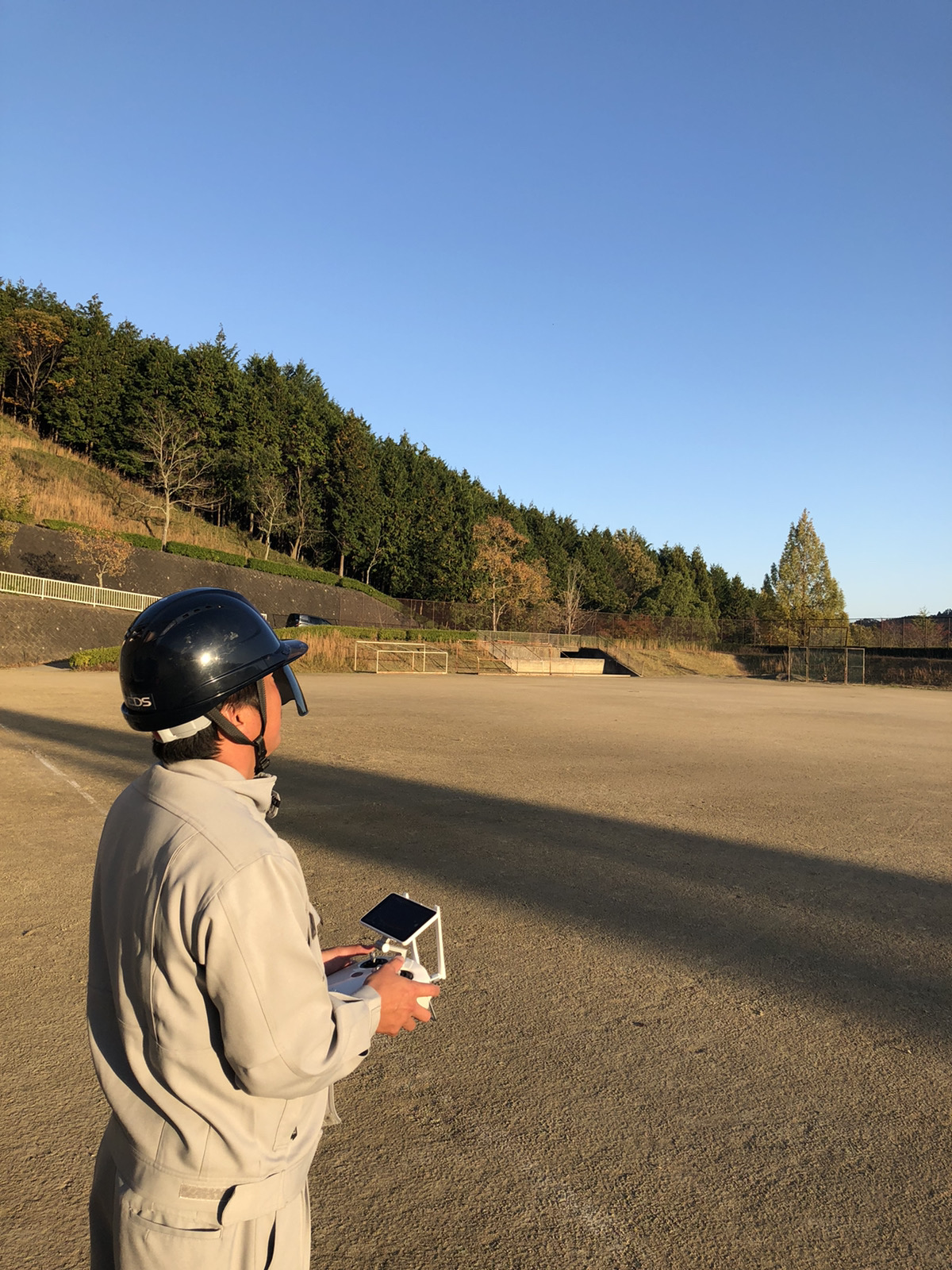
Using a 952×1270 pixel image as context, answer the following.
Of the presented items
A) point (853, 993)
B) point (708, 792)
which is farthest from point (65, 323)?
point (853, 993)

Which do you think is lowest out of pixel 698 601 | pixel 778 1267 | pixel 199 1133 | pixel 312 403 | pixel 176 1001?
pixel 778 1267

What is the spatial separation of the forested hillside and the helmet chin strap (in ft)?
156

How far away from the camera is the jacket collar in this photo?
4.95 ft

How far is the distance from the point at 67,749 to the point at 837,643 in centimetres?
4527

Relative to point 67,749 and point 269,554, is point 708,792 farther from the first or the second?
point 269,554

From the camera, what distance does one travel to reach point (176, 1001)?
1.36 m

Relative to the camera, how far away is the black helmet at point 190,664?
1.58m

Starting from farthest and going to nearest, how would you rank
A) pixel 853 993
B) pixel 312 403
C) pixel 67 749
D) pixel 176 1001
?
1. pixel 312 403
2. pixel 67 749
3. pixel 853 993
4. pixel 176 1001

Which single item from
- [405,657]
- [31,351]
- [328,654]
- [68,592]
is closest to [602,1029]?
[328,654]

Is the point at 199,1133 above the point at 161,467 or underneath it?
underneath

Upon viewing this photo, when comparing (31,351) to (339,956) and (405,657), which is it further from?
(339,956)

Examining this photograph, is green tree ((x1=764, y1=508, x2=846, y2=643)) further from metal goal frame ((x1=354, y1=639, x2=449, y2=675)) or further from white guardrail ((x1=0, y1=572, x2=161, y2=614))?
white guardrail ((x1=0, y1=572, x2=161, y2=614))

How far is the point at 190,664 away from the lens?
1.60 metres

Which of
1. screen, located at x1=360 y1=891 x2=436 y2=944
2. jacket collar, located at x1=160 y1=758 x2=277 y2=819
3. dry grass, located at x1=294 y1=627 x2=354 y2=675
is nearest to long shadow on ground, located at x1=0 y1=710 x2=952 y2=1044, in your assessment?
screen, located at x1=360 y1=891 x2=436 y2=944
